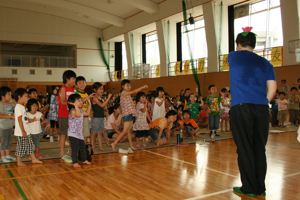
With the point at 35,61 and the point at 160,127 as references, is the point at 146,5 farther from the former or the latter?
the point at 160,127

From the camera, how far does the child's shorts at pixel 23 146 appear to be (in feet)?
14.5

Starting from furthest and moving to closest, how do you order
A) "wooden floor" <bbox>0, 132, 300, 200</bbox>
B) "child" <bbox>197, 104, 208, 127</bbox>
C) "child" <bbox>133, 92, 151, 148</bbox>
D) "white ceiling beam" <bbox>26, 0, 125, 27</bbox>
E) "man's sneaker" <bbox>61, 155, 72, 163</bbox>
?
"white ceiling beam" <bbox>26, 0, 125, 27</bbox> < "child" <bbox>197, 104, 208, 127</bbox> < "child" <bbox>133, 92, 151, 148</bbox> < "man's sneaker" <bbox>61, 155, 72, 163</bbox> < "wooden floor" <bbox>0, 132, 300, 200</bbox>

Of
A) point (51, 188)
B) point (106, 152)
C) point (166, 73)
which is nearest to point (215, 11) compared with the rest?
point (166, 73)

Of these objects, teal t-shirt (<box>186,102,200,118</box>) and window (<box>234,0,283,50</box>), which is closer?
teal t-shirt (<box>186,102,200,118</box>)

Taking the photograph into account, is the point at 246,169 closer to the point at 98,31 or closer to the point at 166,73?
the point at 166,73

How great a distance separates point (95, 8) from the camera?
19.5 meters

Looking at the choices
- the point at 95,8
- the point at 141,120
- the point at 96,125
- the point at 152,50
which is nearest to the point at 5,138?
the point at 96,125

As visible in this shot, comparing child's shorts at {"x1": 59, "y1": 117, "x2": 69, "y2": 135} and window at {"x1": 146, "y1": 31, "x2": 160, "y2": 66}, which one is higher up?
window at {"x1": 146, "y1": 31, "x2": 160, "y2": 66}

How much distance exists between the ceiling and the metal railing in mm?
3607

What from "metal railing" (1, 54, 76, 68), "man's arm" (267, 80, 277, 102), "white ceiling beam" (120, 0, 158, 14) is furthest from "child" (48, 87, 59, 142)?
"metal railing" (1, 54, 76, 68)

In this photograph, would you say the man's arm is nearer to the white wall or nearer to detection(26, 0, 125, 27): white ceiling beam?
detection(26, 0, 125, 27): white ceiling beam

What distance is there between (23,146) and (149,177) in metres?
2.16

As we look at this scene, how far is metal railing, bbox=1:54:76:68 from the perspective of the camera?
2161 cm

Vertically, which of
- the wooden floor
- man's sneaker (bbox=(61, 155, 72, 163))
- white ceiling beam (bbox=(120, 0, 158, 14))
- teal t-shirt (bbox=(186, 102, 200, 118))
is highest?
white ceiling beam (bbox=(120, 0, 158, 14))
